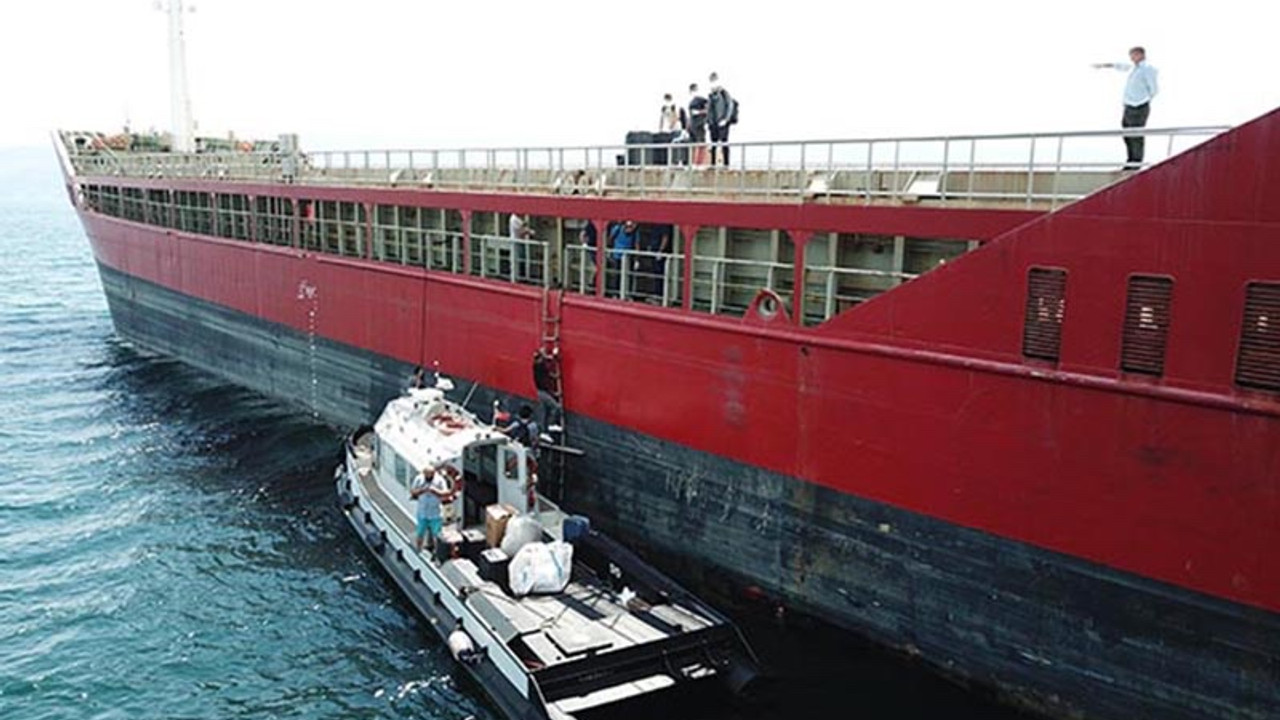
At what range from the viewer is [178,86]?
4456 centimetres

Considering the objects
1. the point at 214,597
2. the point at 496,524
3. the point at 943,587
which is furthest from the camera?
the point at 214,597

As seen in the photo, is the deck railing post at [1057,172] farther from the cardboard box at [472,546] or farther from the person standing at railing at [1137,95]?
the cardboard box at [472,546]

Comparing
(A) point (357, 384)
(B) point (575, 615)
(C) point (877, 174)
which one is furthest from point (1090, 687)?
(A) point (357, 384)

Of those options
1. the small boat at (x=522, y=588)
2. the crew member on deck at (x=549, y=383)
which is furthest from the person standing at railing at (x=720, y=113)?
the small boat at (x=522, y=588)

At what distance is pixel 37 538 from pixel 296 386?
30.3 ft

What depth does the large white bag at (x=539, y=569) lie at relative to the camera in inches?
553

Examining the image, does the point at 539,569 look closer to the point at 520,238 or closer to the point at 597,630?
the point at 597,630

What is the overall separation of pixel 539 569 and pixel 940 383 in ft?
21.1

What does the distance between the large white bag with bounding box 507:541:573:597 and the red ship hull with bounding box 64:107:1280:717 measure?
249 cm

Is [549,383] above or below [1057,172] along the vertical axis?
below

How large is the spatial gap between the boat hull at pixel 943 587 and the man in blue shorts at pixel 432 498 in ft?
10.8

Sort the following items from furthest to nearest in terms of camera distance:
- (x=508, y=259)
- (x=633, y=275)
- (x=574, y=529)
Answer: (x=508, y=259)
(x=633, y=275)
(x=574, y=529)

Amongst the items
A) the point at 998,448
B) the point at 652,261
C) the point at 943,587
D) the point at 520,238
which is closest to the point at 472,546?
the point at 652,261

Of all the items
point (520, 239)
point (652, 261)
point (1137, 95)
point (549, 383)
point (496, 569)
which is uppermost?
point (1137, 95)
